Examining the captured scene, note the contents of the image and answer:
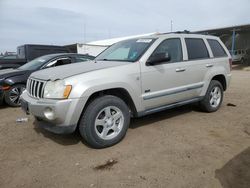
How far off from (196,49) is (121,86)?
2.30 metres

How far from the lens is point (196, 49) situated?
544cm

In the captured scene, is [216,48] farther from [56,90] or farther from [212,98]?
[56,90]

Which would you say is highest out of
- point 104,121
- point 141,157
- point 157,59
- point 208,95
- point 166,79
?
point 157,59

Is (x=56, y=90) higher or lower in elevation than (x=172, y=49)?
lower

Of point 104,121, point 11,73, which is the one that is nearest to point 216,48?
point 104,121

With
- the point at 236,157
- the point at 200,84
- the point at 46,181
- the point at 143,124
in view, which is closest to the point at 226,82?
the point at 200,84

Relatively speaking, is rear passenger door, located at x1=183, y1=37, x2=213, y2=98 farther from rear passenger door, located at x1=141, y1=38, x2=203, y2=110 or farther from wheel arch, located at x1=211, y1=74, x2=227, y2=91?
wheel arch, located at x1=211, y1=74, x2=227, y2=91

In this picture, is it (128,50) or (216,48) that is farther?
(216,48)

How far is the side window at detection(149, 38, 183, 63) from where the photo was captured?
473 cm

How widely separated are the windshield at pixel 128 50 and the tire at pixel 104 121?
927 mm

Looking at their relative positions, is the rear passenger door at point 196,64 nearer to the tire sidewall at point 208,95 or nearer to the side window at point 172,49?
the side window at point 172,49

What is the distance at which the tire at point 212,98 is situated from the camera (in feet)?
18.8

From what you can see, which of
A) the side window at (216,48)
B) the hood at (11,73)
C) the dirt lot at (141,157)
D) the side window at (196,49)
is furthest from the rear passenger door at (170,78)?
the hood at (11,73)

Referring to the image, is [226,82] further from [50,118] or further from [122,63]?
[50,118]
